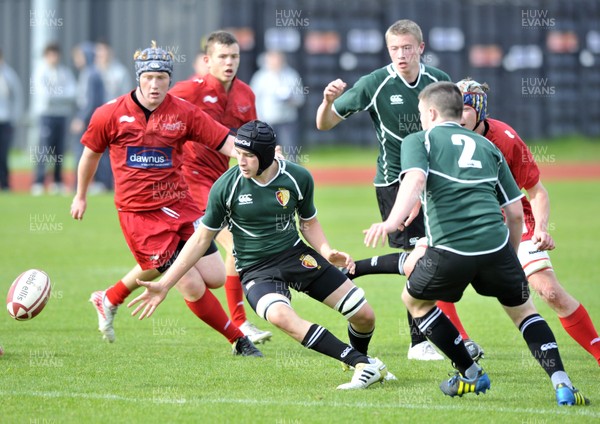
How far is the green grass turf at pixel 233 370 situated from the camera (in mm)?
5867

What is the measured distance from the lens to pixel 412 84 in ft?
26.0

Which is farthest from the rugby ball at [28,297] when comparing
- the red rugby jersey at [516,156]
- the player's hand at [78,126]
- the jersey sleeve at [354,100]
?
the player's hand at [78,126]

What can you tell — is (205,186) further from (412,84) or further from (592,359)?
(592,359)

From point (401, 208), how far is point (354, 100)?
2.42m

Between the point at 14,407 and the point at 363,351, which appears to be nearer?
the point at 14,407

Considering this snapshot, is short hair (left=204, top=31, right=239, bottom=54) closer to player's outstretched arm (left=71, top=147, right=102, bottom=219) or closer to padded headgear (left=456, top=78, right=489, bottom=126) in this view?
player's outstretched arm (left=71, top=147, right=102, bottom=219)

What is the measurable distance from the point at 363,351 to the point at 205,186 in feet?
7.97

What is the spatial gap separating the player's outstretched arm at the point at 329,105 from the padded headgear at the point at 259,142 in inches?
36.3

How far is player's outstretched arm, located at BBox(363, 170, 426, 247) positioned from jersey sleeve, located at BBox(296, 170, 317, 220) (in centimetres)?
116

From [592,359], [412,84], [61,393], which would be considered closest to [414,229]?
[412,84]

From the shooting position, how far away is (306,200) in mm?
6949

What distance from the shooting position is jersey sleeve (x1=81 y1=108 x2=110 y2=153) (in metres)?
7.79

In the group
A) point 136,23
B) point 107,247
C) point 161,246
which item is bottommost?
point 107,247

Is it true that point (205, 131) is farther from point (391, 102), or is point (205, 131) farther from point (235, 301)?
point (235, 301)
